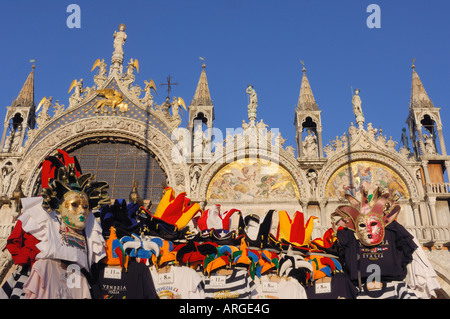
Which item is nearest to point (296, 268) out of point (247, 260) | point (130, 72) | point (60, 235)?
point (247, 260)

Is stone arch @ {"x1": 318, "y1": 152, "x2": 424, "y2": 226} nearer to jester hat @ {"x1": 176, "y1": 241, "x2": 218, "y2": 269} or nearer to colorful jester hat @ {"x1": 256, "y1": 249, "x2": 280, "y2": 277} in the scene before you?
colorful jester hat @ {"x1": 256, "y1": 249, "x2": 280, "y2": 277}

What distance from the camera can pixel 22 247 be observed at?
7.82 meters

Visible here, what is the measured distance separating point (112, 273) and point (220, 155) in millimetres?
8853

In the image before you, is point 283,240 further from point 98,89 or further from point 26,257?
point 98,89

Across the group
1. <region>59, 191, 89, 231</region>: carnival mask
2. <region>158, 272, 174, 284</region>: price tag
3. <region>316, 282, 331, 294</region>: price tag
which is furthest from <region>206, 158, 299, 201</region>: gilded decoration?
<region>59, 191, 89, 231</region>: carnival mask

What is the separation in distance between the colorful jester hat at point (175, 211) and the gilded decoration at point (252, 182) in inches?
262

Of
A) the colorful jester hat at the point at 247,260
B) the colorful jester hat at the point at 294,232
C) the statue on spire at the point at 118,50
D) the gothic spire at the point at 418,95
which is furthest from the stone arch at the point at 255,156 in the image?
the colorful jester hat at the point at 247,260

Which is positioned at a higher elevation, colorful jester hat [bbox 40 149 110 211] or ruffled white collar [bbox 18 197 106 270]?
colorful jester hat [bbox 40 149 110 211]

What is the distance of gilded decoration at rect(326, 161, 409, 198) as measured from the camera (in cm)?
1633

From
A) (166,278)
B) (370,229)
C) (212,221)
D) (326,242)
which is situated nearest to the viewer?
(166,278)

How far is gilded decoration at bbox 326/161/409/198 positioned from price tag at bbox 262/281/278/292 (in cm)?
769

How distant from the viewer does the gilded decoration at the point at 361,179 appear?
16328mm

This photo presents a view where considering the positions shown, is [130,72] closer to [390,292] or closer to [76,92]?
[76,92]
